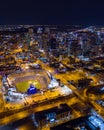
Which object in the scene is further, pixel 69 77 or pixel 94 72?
pixel 94 72

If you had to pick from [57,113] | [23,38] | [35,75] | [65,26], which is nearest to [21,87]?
[35,75]

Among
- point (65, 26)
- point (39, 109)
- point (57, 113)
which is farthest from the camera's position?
point (65, 26)

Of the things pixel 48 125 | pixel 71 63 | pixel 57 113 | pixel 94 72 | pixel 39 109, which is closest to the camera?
pixel 48 125

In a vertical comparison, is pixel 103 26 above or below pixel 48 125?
above

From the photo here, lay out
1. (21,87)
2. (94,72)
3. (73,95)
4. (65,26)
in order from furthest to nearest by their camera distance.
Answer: (65,26) < (94,72) < (21,87) < (73,95)

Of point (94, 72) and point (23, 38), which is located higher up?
point (23, 38)

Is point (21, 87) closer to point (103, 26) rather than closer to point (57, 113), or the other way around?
point (57, 113)

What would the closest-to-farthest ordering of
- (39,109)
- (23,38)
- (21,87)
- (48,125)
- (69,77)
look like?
(48,125) < (39,109) < (21,87) < (69,77) < (23,38)

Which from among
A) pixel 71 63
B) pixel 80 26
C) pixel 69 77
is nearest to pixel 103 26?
pixel 80 26

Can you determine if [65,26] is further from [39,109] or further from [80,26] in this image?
[39,109]
